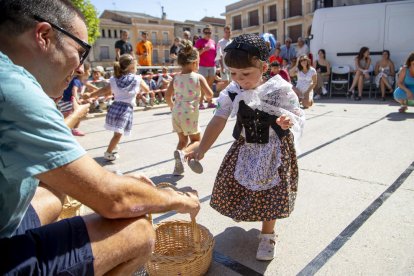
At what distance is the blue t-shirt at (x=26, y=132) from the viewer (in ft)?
3.59

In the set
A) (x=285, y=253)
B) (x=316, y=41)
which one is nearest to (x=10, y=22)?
(x=285, y=253)

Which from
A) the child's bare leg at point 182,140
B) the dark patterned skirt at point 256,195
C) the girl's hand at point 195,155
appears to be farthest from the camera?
the child's bare leg at point 182,140

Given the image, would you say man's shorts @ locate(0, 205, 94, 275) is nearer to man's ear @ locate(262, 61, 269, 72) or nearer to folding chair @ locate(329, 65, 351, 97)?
man's ear @ locate(262, 61, 269, 72)

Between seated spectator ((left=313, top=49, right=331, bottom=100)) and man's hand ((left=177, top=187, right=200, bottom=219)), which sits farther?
seated spectator ((left=313, top=49, right=331, bottom=100))

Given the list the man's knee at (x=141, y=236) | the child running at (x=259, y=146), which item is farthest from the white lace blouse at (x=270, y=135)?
the man's knee at (x=141, y=236)

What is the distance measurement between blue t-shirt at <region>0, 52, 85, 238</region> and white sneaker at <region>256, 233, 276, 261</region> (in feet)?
4.91

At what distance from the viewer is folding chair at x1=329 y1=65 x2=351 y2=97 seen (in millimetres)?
10414

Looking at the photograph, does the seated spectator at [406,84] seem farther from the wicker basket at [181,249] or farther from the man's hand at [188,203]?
the man's hand at [188,203]

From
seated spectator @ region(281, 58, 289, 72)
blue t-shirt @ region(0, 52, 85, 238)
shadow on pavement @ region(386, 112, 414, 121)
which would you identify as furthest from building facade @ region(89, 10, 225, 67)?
blue t-shirt @ region(0, 52, 85, 238)

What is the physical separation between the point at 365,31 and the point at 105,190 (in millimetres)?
10350

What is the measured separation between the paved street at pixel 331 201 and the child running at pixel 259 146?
0.24 m

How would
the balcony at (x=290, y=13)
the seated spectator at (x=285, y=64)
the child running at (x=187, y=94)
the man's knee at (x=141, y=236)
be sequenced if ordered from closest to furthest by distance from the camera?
the man's knee at (x=141, y=236) < the child running at (x=187, y=94) < the seated spectator at (x=285, y=64) < the balcony at (x=290, y=13)

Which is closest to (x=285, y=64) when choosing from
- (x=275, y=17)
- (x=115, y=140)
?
(x=115, y=140)

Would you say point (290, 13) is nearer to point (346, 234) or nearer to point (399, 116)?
point (399, 116)
